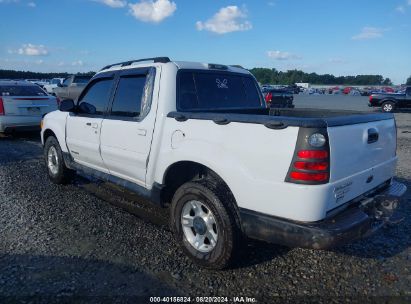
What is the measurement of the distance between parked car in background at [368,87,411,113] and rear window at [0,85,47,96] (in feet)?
69.8

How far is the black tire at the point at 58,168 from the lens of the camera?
5730mm

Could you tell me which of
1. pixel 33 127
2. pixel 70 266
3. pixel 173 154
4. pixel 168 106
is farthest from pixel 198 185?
pixel 33 127

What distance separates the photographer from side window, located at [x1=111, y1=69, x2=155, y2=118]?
386cm

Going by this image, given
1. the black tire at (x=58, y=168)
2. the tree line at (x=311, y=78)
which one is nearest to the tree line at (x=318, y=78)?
the tree line at (x=311, y=78)

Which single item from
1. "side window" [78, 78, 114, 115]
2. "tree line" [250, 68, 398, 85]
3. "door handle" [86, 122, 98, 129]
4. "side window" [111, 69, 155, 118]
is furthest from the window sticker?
"tree line" [250, 68, 398, 85]

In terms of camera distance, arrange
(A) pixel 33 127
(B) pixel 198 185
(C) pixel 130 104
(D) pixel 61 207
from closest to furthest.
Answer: (B) pixel 198 185, (C) pixel 130 104, (D) pixel 61 207, (A) pixel 33 127

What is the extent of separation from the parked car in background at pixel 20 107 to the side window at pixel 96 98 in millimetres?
5757

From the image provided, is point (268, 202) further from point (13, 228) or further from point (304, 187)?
point (13, 228)

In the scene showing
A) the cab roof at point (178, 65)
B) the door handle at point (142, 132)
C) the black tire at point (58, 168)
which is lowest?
the black tire at point (58, 168)

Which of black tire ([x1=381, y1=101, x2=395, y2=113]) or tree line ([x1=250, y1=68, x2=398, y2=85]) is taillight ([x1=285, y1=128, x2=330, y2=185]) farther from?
tree line ([x1=250, y1=68, x2=398, y2=85])

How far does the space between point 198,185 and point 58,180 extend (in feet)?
11.7

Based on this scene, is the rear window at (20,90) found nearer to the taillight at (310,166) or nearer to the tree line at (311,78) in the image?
the taillight at (310,166)

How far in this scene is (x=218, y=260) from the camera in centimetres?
319

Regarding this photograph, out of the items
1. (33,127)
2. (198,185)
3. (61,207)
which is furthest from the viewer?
(33,127)
